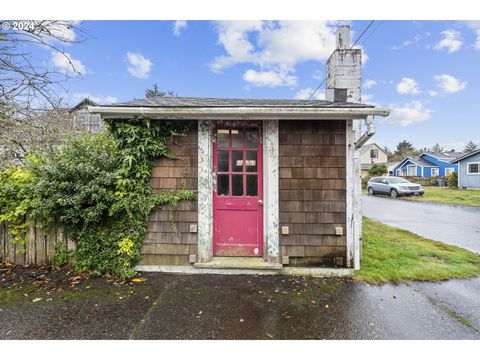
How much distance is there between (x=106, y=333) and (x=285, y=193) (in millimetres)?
2852

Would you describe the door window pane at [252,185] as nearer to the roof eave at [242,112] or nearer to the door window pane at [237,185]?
the door window pane at [237,185]

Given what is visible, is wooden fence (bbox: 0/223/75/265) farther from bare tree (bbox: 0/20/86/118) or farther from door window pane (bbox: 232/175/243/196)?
door window pane (bbox: 232/175/243/196)

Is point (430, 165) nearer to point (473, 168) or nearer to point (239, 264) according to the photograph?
point (473, 168)

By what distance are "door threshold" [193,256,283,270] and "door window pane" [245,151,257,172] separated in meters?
1.51

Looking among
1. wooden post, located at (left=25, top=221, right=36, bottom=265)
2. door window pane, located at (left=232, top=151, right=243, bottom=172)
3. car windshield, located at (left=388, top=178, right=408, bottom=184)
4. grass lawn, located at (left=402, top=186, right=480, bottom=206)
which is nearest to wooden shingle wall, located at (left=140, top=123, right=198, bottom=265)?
door window pane, located at (left=232, top=151, right=243, bottom=172)

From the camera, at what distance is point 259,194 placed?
3.81 metres

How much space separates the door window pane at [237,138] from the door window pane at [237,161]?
0.12m

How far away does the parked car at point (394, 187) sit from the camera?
15.9 metres

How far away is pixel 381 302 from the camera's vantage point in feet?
9.42

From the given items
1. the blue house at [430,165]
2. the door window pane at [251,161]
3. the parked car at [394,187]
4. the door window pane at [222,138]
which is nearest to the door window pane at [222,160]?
the door window pane at [222,138]

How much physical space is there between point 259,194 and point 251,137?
97 cm

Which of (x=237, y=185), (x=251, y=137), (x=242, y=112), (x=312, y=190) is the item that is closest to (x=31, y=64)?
(x=242, y=112)

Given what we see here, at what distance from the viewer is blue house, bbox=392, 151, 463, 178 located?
98.3 ft
